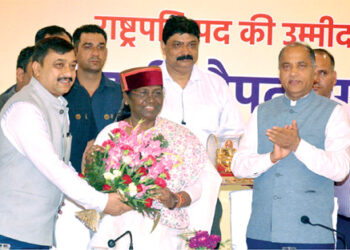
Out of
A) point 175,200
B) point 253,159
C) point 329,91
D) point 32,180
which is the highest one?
point 329,91

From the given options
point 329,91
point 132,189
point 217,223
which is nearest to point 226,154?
point 217,223

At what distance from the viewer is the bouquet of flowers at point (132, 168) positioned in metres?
2.95

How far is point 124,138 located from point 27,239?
728 mm

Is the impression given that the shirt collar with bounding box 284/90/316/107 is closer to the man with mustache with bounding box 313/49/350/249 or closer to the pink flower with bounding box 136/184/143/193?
the pink flower with bounding box 136/184/143/193

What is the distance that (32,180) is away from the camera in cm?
309

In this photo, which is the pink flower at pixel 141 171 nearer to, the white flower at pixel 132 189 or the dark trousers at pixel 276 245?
the white flower at pixel 132 189

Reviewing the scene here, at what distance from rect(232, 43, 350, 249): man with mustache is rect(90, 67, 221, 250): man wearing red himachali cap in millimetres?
273

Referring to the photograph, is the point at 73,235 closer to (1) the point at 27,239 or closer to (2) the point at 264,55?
(1) the point at 27,239

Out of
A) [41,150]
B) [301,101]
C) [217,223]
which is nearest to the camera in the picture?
[41,150]

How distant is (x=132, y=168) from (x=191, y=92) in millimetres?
1649

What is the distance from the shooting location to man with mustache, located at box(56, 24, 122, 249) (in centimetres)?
438

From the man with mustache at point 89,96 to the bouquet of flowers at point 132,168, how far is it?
126cm

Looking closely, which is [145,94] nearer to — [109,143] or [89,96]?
[109,143]

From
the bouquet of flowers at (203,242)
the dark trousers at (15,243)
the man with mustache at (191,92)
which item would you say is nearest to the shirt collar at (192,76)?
the man with mustache at (191,92)
